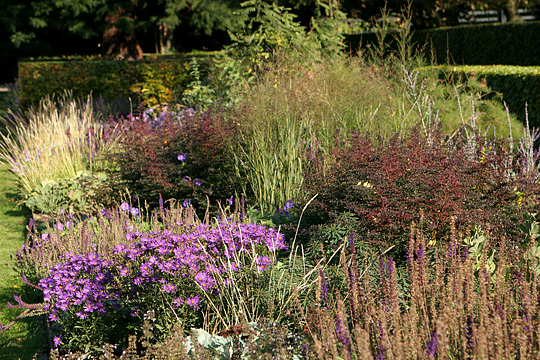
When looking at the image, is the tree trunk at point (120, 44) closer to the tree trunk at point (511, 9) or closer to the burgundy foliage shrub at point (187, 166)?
the tree trunk at point (511, 9)

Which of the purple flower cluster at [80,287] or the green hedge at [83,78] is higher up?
the green hedge at [83,78]

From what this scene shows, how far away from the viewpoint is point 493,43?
13.6 metres

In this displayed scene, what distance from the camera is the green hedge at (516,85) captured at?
790 cm

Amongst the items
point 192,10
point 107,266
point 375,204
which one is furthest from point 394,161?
point 192,10

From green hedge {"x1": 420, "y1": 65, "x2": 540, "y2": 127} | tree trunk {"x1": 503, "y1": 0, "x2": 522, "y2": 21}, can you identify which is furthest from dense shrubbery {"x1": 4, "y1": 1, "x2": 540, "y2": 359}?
tree trunk {"x1": 503, "y1": 0, "x2": 522, "y2": 21}

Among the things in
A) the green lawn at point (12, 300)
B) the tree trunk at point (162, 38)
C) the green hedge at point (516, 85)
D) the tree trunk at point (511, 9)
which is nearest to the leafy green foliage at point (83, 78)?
the green lawn at point (12, 300)

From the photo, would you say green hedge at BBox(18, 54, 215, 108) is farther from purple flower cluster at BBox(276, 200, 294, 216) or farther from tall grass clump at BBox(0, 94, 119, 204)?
purple flower cluster at BBox(276, 200, 294, 216)

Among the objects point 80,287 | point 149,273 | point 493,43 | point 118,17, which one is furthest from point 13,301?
point 118,17

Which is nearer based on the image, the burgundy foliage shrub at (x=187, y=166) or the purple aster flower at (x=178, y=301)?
the purple aster flower at (x=178, y=301)

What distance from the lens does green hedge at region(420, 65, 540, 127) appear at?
7902mm

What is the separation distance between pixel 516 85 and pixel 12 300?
762 centimetres

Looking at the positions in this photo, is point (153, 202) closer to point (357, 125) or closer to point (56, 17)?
point (357, 125)

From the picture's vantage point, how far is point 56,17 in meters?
23.2

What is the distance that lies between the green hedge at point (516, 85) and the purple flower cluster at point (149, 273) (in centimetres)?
515
